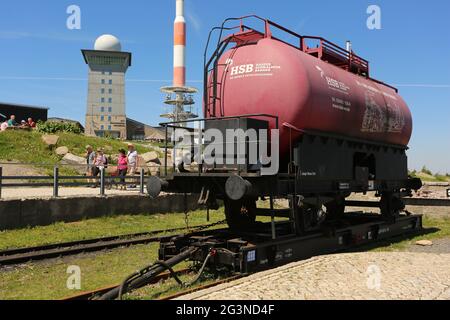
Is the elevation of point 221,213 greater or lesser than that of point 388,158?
lesser

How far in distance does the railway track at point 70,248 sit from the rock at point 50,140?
62.6 ft

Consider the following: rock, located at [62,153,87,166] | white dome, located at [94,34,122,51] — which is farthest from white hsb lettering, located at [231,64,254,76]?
white dome, located at [94,34,122,51]

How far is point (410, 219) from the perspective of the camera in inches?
501

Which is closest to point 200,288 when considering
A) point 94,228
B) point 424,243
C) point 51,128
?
point 424,243

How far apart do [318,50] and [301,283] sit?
5.69 metres

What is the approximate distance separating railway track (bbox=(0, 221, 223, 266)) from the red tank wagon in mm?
1612

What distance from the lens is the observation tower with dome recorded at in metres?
100

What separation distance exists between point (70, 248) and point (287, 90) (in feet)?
20.2

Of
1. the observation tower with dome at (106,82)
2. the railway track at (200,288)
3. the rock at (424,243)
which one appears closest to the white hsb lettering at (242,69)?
the railway track at (200,288)

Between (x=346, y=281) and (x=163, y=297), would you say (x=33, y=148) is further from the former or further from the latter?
(x=346, y=281)

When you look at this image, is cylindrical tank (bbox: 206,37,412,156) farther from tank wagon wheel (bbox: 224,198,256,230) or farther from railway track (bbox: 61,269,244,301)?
railway track (bbox: 61,269,244,301)

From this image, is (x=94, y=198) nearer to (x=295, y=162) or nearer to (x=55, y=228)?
(x=55, y=228)

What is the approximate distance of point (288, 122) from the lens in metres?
8.09
